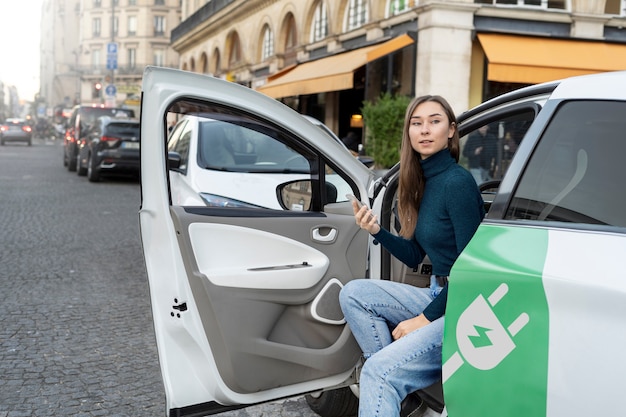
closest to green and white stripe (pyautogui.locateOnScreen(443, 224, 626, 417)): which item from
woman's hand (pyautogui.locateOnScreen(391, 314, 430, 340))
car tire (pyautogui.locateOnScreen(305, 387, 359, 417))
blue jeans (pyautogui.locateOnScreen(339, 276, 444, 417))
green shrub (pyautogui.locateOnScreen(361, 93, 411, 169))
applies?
blue jeans (pyautogui.locateOnScreen(339, 276, 444, 417))

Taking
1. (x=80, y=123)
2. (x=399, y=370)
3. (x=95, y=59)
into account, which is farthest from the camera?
(x=95, y=59)

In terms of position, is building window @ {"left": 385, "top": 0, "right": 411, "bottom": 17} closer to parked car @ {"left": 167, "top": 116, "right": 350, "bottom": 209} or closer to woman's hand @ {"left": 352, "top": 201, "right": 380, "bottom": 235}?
parked car @ {"left": 167, "top": 116, "right": 350, "bottom": 209}

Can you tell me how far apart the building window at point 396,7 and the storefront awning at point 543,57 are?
252 cm

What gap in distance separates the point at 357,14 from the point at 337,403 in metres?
19.3

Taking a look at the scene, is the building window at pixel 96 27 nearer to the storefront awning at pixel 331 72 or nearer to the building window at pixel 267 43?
the building window at pixel 267 43

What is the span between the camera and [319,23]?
80.7ft

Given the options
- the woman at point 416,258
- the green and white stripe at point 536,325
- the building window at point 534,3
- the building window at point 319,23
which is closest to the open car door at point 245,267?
the woman at point 416,258

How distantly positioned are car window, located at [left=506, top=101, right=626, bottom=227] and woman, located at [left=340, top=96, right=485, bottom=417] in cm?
48

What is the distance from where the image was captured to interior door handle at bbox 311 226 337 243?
9.77ft

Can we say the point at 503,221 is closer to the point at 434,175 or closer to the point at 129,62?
the point at 434,175

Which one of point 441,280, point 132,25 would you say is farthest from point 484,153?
point 132,25

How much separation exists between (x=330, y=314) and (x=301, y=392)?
32cm

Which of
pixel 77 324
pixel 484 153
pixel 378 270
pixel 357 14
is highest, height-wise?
pixel 357 14

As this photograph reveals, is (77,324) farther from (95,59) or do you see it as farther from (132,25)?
(95,59)
